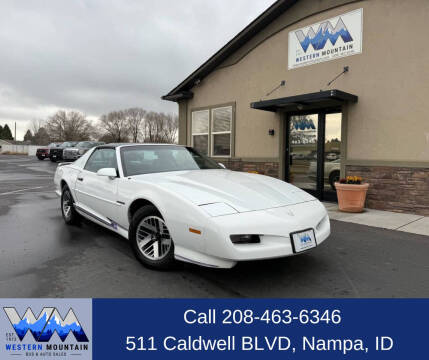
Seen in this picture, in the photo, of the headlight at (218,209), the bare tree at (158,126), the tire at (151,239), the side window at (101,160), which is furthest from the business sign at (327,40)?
the bare tree at (158,126)

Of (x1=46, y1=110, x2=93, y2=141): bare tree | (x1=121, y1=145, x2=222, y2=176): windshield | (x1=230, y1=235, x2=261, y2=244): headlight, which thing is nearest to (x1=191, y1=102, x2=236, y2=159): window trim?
(x1=121, y1=145, x2=222, y2=176): windshield

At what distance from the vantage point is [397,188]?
6.88 m

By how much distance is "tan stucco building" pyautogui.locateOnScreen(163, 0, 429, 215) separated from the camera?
22.1 feet

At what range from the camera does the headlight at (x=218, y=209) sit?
2.85m

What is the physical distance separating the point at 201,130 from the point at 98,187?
24.7 ft

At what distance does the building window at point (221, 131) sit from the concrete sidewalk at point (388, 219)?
4.50 metres

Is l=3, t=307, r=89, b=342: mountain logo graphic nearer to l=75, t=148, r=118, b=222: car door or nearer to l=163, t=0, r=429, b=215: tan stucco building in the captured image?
l=75, t=148, r=118, b=222: car door

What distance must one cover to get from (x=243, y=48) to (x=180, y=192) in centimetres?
811

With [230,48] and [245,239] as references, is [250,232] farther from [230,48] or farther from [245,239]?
[230,48]

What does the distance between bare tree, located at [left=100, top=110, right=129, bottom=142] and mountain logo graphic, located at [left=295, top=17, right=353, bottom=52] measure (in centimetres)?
6920

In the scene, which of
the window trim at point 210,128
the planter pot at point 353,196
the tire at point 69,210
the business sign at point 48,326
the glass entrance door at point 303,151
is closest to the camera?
the business sign at point 48,326

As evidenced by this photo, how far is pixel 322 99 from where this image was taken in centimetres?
753

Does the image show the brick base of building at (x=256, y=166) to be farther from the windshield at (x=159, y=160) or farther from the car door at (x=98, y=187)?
the car door at (x=98, y=187)

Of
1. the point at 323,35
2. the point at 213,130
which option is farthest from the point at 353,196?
the point at 213,130
